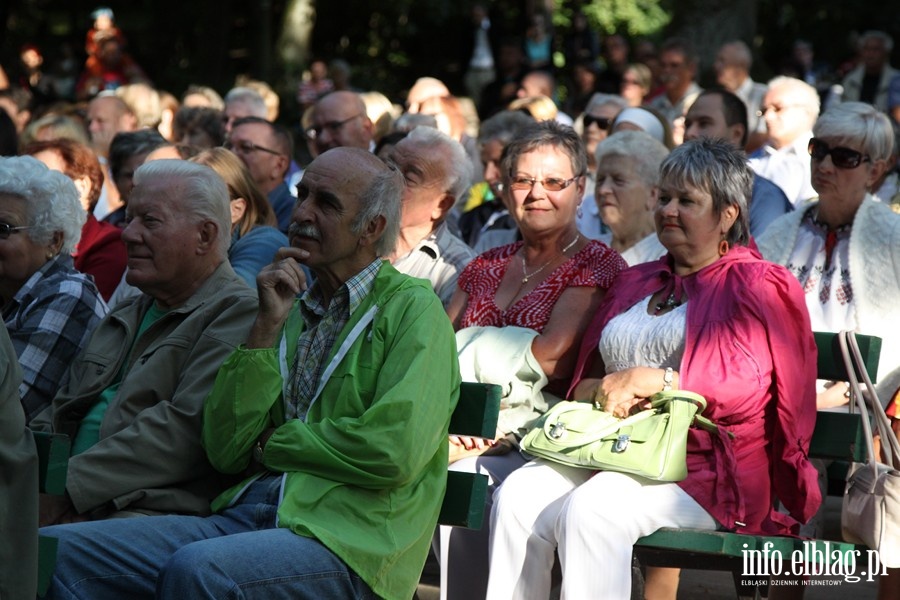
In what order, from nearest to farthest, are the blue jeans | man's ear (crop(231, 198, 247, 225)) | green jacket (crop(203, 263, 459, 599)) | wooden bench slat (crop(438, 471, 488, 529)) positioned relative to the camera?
the blue jeans, green jacket (crop(203, 263, 459, 599)), wooden bench slat (crop(438, 471, 488, 529)), man's ear (crop(231, 198, 247, 225))

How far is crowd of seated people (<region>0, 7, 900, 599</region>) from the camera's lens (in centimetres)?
362

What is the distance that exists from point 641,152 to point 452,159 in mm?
918

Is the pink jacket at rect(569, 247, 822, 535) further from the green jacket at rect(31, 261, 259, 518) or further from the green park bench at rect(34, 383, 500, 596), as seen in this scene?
the green jacket at rect(31, 261, 259, 518)

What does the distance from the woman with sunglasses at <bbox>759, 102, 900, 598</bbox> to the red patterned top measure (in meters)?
1.05

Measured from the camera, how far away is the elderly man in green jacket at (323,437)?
3.51 metres

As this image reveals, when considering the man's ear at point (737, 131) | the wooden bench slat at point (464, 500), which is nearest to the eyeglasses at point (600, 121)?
the man's ear at point (737, 131)

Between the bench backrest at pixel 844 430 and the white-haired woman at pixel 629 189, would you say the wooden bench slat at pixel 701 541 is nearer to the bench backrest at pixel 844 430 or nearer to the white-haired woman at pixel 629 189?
the bench backrest at pixel 844 430

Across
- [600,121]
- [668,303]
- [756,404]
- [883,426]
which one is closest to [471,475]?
[756,404]

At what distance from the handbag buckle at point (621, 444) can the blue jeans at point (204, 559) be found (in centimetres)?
108

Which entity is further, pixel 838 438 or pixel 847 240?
pixel 847 240

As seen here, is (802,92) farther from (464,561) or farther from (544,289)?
(464,561)

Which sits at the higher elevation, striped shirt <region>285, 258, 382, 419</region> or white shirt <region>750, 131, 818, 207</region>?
white shirt <region>750, 131, 818, 207</region>

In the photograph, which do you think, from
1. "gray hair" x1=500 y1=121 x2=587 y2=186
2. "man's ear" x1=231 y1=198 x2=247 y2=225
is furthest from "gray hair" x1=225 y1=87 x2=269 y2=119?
"gray hair" x1=500 y1=121 x2=587 y2=186

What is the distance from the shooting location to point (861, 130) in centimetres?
556
